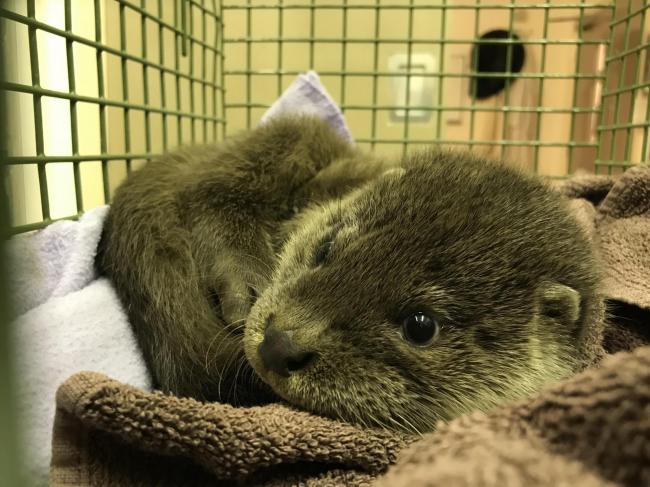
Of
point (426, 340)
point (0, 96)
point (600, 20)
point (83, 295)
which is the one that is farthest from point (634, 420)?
point (600, 20)

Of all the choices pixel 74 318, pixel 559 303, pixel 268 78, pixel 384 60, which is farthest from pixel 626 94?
pixel 74 318

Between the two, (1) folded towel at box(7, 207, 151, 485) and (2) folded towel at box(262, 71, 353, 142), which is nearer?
(1) folded towel at box(7, 207, 151, 485)

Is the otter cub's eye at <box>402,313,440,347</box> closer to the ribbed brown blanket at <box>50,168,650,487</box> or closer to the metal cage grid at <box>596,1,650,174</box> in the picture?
the ribbed brown blanket at <box>50,168,650,487</box>

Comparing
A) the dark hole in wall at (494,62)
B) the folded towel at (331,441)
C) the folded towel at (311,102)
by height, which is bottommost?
the folded towel at (331,441)

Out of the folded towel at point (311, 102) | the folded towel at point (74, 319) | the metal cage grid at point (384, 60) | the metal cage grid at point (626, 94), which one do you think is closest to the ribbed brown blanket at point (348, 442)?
the folded towel at point (74, 319)

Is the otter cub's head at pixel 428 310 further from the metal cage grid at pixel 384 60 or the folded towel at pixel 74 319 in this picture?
the metal cage grid at pixel 384 60

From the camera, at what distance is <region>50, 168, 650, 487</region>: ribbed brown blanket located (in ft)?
1.54

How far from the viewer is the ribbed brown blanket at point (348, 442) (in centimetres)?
47

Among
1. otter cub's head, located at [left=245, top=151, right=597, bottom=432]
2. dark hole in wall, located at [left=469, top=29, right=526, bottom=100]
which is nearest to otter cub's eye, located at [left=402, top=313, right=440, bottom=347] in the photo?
otter cub's head, located at [left=245, top=151, right=597, bottom=432]

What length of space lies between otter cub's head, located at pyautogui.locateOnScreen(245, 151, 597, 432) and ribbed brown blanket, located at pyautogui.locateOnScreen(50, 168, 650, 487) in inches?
2.6

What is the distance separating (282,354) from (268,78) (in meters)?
1.80

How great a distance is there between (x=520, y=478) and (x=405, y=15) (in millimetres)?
2340

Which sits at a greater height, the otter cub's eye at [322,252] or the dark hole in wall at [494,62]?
the dark hole in wall at [494,62]

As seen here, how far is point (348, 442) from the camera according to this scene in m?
0.75
